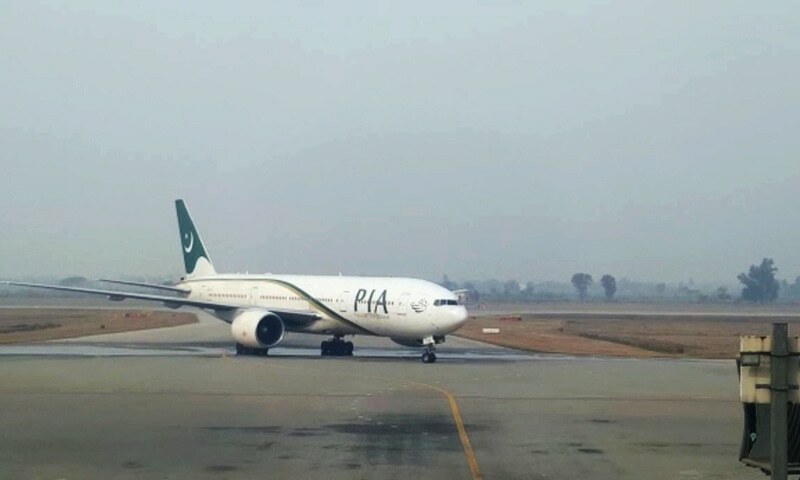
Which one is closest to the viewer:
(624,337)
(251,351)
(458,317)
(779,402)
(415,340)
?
(779,402)

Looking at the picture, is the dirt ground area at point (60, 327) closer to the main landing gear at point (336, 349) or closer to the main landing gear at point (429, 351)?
the main landing gear at point (336, 349)

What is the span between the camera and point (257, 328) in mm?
40781

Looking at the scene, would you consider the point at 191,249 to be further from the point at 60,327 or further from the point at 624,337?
the point at 624,337

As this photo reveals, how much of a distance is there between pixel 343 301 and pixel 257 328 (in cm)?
338

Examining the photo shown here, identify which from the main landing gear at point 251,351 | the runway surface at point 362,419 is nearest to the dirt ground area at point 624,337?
the runway surface at point 362,419

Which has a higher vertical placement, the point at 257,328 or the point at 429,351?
the point at 257,328

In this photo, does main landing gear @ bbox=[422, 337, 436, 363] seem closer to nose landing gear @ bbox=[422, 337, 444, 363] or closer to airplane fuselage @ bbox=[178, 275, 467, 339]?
nose landing gear @ bbox=[422, 337, 444, 363]

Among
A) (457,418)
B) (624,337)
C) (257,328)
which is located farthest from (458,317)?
(624,337)

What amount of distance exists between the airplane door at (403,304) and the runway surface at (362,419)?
2490mm

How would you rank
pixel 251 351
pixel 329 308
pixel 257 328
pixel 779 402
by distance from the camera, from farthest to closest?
pixel 329 308
pixel 251 351
pixel 257 328
pixel 779 402

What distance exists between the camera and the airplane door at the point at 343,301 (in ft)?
136

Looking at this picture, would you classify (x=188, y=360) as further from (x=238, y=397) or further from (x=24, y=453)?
(x=24, y=453)

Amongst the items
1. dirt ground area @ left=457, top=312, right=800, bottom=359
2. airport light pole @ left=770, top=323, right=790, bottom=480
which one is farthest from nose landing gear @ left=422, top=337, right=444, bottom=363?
airport light pole @ left=770, top=323, right=790, bottom=480

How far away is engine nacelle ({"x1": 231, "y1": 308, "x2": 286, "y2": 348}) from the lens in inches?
1603
